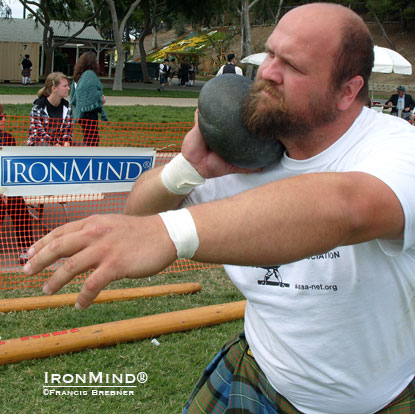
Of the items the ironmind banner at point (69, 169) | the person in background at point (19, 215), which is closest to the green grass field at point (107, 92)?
the person in background at point (19, 215)

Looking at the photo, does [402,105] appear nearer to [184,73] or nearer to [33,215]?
[33,215]

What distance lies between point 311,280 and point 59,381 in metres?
2.61

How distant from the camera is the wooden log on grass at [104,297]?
15.5 ft

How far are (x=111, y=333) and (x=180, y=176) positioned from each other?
263cm

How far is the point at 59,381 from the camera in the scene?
3744 millimetres

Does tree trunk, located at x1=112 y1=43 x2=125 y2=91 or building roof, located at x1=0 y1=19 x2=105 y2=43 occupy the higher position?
building roof, located at x1=0 y1=19 x2=105 y2=43

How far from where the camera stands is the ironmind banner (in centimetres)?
494

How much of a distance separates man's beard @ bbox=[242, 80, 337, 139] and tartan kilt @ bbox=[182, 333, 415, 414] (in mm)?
960

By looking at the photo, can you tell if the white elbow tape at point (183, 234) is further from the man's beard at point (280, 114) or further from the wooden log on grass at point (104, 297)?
the wooden log on grass at point (104, 297)

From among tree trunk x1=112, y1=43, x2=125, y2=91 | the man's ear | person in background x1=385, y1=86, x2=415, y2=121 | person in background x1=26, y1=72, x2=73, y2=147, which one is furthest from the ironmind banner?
tree trunk x1=112, y1=43, x2=125, y2=91

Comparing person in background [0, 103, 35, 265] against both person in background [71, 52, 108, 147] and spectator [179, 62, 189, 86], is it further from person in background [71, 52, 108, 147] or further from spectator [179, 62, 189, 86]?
spectator [179, 62, 189, 86]

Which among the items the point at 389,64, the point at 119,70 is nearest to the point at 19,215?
the point at 389,64

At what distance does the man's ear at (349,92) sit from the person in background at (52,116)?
15.8 feet

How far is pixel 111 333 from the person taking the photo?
13.6 feet
